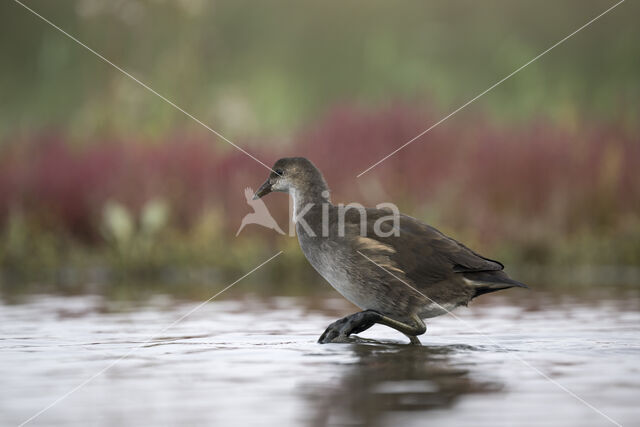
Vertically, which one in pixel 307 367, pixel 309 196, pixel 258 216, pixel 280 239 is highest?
pixel 258 216

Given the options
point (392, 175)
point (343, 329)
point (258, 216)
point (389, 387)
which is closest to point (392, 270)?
point (343, 329)

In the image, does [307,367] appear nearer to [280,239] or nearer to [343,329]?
[343,329]

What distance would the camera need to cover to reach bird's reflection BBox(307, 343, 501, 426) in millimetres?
5406

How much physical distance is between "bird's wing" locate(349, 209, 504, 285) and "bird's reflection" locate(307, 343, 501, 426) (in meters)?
0.95

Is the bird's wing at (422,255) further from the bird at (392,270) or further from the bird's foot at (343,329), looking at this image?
the bird's foot at (343,329)

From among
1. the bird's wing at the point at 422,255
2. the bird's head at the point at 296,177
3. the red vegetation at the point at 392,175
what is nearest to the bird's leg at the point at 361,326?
the bird's wing at the point at 422,255

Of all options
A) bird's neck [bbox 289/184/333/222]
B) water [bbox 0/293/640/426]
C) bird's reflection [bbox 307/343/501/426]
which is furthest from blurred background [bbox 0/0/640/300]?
bird's reflection [bbox 307/343/501/426]

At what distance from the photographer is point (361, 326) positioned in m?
8.32

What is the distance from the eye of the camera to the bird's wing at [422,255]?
8422mm

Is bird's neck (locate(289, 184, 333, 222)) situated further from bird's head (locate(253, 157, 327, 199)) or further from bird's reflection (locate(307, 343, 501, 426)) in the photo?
bird's reflection (locate(307, 343, 501, 426))

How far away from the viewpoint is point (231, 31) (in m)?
34.4

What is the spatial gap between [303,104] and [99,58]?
4.28 meters

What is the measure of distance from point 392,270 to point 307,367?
1732 mm

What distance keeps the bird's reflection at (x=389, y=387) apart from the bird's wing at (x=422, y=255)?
0.95 m
